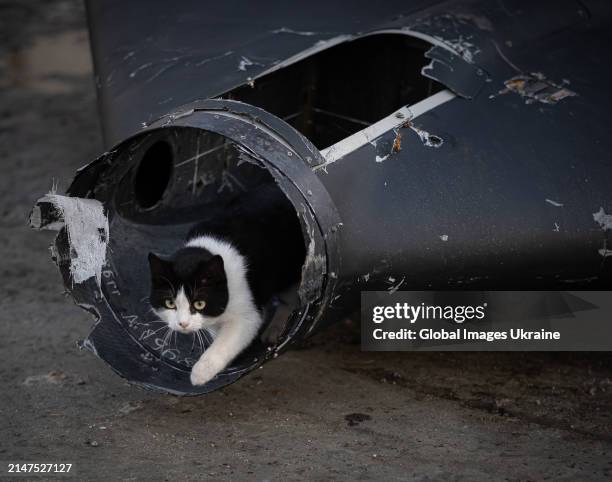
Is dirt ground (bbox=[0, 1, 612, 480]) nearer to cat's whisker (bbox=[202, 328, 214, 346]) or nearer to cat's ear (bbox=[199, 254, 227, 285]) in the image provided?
cat's whisker (bbox=[202, 328, 214, 346])

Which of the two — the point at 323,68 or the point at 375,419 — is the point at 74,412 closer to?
the point at 375,419

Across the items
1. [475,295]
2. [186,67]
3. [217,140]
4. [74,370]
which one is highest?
[186,67]

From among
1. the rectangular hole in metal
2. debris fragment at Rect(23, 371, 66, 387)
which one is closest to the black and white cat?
debris fragment at Rect(23, 371, 66, 387)

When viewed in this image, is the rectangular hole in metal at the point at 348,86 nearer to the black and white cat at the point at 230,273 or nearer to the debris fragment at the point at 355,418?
the black and white cat at the point at 230,273

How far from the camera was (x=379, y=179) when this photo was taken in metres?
3.86

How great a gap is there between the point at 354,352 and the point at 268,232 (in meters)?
0.81

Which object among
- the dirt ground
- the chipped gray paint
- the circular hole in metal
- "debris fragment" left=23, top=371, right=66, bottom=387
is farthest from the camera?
the circular hole in metal

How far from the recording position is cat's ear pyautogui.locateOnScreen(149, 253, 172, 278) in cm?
381

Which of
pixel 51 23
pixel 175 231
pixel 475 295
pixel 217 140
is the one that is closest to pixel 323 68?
pixel 217 140

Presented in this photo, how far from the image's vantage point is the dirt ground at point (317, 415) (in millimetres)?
3732

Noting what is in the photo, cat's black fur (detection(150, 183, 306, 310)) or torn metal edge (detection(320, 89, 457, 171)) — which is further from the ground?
torn metal edge (detection(320, 89, 457, 171))

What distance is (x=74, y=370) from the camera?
4.57 m

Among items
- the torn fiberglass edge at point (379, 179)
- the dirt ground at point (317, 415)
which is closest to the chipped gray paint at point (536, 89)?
the torn fiberglass edge at point (379, 179)

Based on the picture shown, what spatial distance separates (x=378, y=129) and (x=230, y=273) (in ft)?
2.73
